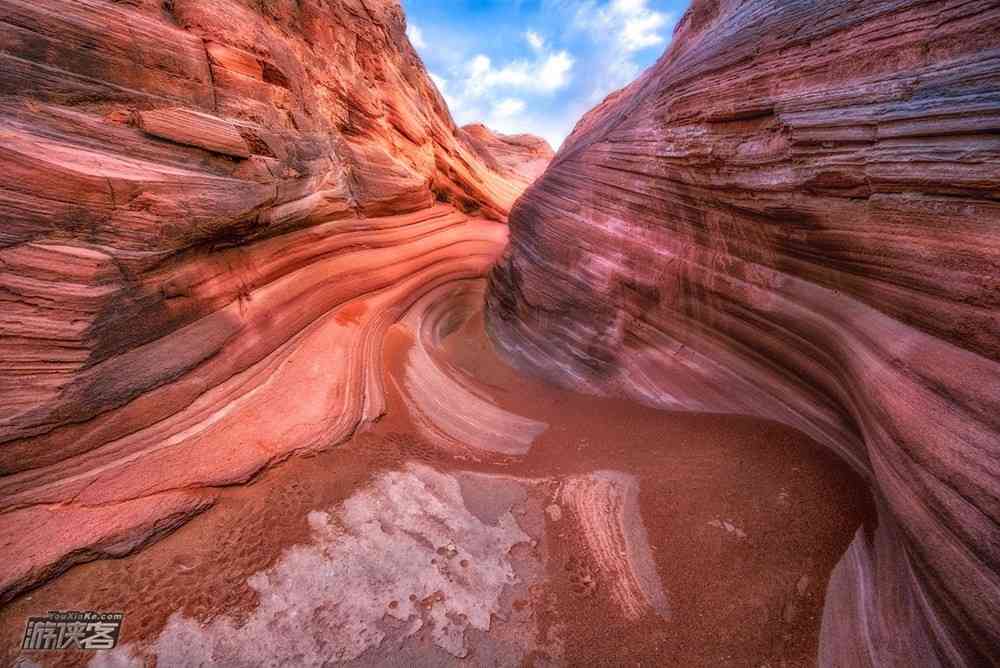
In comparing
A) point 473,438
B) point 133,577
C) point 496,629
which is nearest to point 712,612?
point 496,629

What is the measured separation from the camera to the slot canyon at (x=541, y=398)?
2.19 m

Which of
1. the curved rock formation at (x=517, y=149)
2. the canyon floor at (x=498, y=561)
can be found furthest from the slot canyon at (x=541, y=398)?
the curved rock formation at (x=517, y=149)

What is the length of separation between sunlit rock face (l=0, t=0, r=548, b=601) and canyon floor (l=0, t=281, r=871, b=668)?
1.27ft

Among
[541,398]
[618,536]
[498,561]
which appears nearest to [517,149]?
[541,398]

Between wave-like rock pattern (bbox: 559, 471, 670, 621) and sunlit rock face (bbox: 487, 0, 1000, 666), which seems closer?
sunlit rock face (bbox: 487, 0, 1000, 666)

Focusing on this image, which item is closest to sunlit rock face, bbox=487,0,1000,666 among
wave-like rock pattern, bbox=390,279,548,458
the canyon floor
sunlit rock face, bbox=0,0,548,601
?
the canyon floor

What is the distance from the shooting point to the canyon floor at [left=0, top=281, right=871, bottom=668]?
2.24 meters

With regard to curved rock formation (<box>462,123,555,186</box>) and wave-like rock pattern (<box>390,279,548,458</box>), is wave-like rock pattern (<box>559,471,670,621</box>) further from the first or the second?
curved rock formation (<box>462,123,555,186</box>)

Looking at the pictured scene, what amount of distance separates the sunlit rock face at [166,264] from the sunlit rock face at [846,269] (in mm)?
3518

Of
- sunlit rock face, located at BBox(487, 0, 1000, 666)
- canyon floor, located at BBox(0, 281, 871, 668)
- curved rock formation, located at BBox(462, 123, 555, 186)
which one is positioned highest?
curved rock formation, located at BBox(462, 123, 555, 186)

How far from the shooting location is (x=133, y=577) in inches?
93.9

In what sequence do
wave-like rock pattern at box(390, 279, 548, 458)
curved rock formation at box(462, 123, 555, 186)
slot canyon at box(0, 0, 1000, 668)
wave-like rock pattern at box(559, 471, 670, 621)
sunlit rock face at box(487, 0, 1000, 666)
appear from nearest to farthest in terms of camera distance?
sunlit rock face at box(487, 0, 1000, 666)
slot canyon at box(0, 0, 1000, 668)
wave-like rock pattern at box(559, 471, 670, 621)
wave-like rock pattern at box(390, 279, 548, 458)
curved rock formation at box(462, 123, 555, 186)

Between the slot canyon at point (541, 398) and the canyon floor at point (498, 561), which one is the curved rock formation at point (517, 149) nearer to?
the slot canyon at point (541, 398)

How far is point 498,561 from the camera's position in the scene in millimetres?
2828
